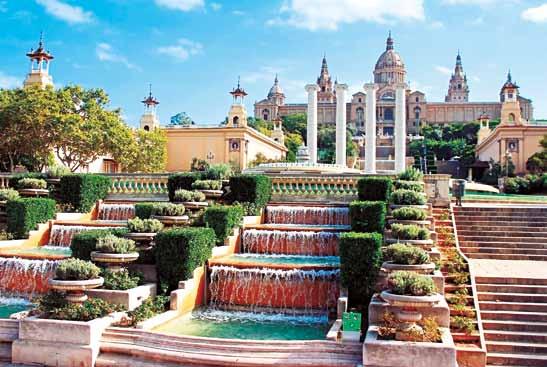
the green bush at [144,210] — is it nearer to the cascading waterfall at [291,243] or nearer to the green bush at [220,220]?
the green bush at [220,220]

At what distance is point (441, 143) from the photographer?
10312cm

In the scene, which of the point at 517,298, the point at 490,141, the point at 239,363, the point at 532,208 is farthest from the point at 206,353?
the point at 490,141

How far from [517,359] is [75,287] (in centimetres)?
806

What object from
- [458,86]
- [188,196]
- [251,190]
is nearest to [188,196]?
[188,196]

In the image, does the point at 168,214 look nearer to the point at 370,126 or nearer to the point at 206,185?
the point at 206,185

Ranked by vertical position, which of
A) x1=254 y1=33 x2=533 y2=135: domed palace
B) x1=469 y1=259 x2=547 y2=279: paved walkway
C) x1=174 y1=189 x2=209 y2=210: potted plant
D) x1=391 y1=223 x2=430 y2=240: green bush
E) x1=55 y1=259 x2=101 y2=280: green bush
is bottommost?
x1=469 y1=259 x2=547 y2=279: paved walkway

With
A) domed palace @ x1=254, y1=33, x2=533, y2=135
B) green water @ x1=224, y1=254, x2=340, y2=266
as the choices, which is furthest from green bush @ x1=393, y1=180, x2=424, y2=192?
domed palace @ x1=254, y1=33, x2=533, y2=135

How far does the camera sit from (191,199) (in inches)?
727

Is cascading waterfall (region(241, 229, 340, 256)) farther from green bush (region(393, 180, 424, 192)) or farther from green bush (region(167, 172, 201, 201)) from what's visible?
green bush (region(167, 172, 201, 201))

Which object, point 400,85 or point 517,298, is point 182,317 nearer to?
point 517,298

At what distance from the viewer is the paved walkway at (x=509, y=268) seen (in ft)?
41.1

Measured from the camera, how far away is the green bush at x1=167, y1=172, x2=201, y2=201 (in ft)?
69.5

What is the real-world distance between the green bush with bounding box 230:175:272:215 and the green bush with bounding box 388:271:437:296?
10266 millimetres

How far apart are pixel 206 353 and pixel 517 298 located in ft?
21.4
